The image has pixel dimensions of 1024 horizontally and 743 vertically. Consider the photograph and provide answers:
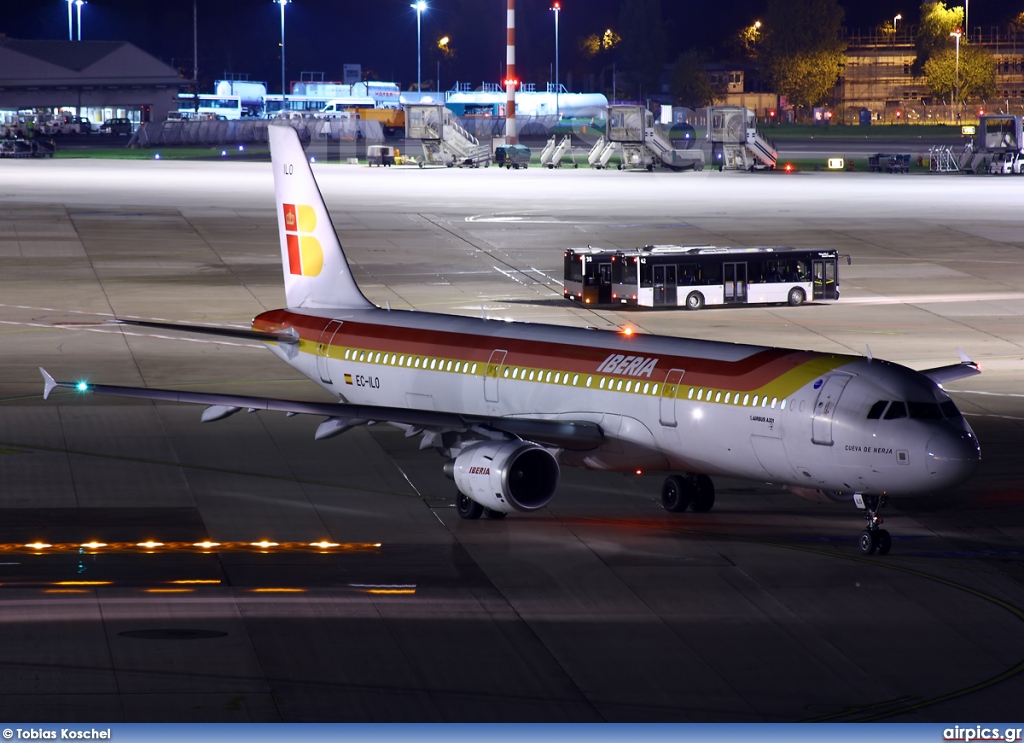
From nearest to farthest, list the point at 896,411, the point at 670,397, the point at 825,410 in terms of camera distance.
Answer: the point at 896,411 < the point at 825,410 < the point at 670,397

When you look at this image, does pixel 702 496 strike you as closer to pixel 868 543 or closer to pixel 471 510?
pixel 868 543

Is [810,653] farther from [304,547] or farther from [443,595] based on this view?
[304,547]

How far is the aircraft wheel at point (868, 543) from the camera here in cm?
2820

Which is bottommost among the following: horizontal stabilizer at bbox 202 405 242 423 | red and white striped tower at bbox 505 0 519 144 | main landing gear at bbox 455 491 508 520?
main landing gear at bbox 455 491 508 520

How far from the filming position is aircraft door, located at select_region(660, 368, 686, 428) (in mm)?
30094

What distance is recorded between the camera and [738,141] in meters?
158

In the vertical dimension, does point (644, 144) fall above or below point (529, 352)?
above

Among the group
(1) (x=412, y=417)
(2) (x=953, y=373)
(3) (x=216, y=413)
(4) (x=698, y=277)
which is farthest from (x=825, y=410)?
(4) (x=698, y=277)

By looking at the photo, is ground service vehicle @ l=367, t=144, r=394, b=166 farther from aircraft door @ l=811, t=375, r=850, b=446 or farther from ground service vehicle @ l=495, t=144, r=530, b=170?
aircraft door @ l=811, t=375, r=850, b=446

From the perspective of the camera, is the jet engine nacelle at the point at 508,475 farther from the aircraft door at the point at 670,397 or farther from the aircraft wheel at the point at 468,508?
the aircraft door at the point at 670,397

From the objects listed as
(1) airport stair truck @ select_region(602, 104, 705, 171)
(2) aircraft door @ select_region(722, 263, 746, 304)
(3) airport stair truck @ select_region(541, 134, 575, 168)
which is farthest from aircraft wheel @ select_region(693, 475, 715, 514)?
(3) airport stair truck @ select_region(541, 134, 575, 168)

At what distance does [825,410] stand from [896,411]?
1282mm

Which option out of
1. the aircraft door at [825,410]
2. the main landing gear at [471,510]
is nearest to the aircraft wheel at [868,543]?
the aircraft door at [825,410]

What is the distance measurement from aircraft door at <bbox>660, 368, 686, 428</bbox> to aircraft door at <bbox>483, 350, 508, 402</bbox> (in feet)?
15.1
